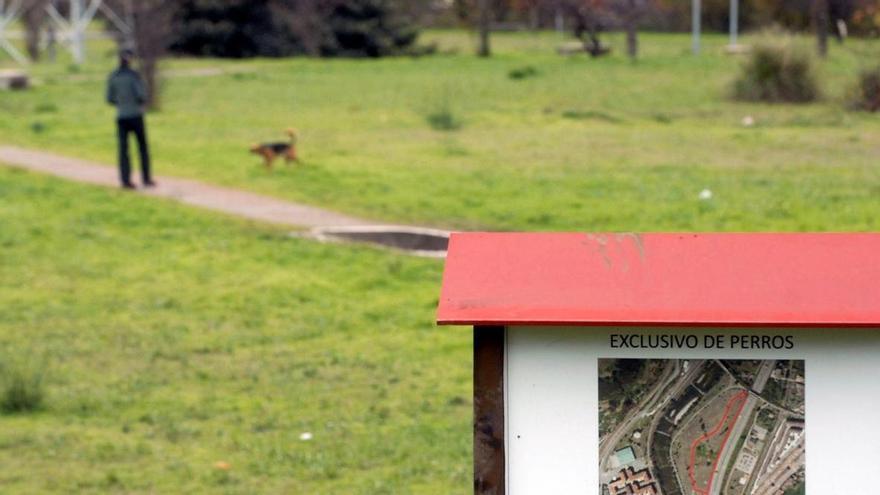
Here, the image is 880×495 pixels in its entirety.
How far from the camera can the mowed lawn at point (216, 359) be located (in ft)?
25.2

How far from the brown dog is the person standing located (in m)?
1.21

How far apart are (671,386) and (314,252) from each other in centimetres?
946

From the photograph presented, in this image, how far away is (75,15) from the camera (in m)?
39.8

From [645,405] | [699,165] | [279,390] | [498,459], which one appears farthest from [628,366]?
[699,165]

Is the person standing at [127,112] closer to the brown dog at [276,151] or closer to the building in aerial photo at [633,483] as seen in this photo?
the brown dog at [276,151]

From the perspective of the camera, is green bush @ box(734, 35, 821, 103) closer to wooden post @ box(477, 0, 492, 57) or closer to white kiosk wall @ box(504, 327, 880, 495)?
wooden post @ box(477, 0, 492, 57)

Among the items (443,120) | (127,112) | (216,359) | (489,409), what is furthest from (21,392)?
(443,120)

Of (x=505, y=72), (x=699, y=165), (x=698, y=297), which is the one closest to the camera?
(x=698, y=297)

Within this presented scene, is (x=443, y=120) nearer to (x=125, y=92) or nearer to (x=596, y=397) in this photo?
(x=125, y=92)

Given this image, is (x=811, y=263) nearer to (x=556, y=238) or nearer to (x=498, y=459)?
(x=556, y=238)

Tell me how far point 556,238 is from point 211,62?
36923 mm

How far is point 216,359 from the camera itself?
10.2 m

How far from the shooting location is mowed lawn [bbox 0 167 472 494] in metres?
7.68

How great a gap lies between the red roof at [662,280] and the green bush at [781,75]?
2175cm
